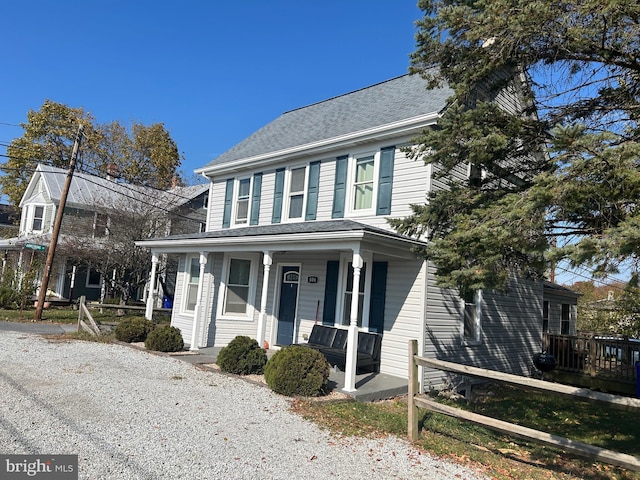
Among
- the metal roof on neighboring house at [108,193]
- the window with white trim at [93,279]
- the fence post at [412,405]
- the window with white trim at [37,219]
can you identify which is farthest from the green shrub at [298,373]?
the window with white trim at [37,219]

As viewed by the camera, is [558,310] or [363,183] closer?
[363,183]

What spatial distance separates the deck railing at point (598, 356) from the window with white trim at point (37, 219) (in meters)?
27.1

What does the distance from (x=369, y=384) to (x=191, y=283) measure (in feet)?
24.1

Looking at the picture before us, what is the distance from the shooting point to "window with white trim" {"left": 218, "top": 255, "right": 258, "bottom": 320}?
13031 millimetres

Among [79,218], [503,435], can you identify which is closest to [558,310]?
[503,435]

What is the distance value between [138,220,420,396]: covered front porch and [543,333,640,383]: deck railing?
6.68 metres

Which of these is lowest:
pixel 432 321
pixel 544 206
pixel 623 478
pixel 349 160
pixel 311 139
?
pixel 623 478

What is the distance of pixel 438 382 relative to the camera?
9.92 metres

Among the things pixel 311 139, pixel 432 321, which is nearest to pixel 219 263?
pixel 311 139

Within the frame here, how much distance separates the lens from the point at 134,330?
40.5 feet

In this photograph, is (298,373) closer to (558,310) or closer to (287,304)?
(287,304)

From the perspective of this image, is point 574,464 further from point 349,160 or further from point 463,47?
point 349,160

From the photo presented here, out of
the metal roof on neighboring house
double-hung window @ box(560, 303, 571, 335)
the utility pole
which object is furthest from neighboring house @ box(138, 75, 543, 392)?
the metal roof on neighboring house

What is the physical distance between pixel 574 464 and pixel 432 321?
3.97 meters
